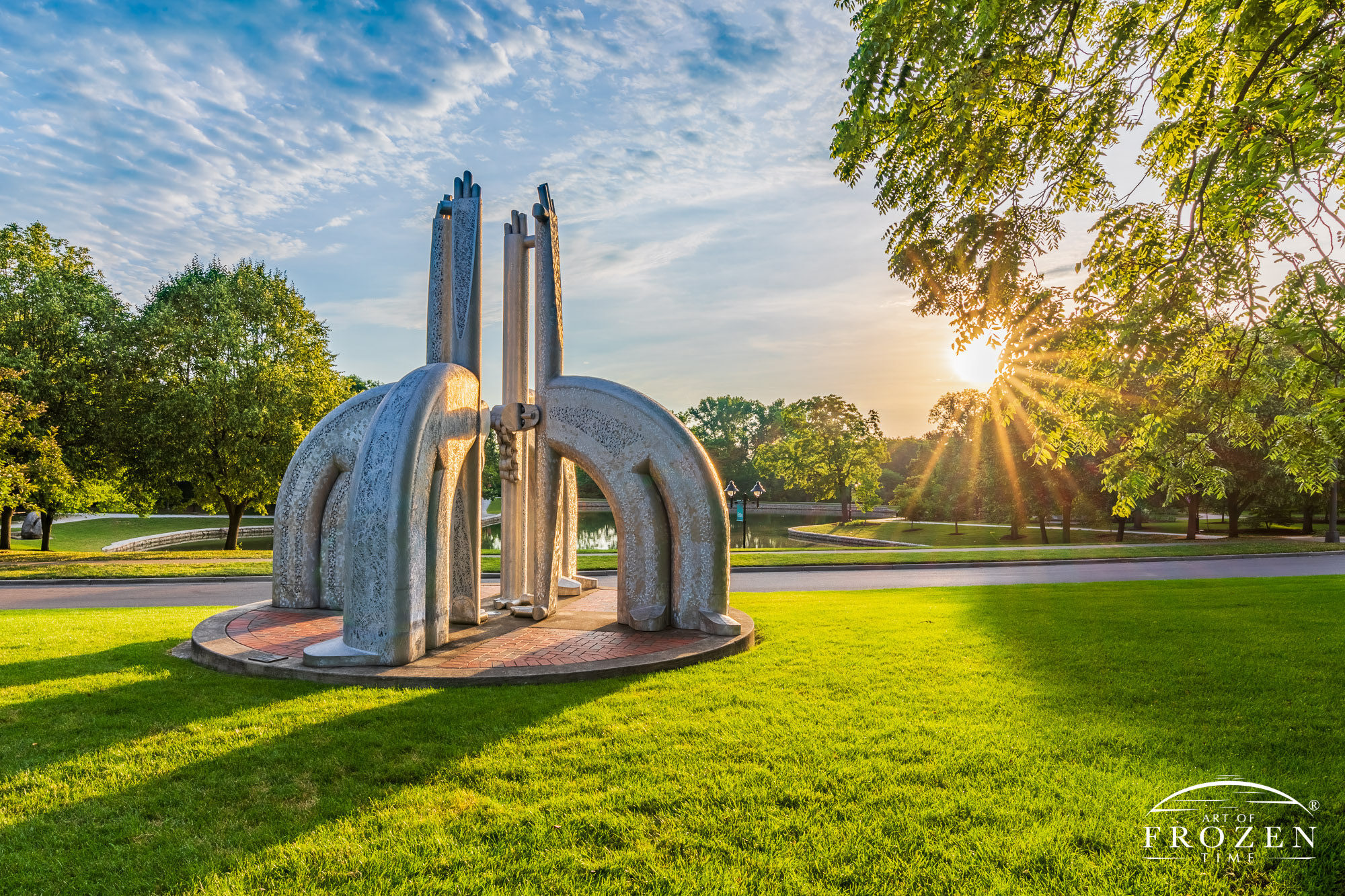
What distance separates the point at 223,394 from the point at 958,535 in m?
35.4

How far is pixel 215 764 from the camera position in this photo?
4742 mm

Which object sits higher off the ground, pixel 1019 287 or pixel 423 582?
pixel 1019 287

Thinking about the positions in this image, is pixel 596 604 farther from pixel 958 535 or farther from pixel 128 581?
pixel 958 535

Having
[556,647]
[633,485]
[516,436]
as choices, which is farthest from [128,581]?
[633,485]

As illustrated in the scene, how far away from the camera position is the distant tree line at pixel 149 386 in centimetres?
2180

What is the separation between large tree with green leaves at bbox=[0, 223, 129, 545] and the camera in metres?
21.2

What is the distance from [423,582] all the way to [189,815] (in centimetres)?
351

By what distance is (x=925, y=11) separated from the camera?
5195 millimetres

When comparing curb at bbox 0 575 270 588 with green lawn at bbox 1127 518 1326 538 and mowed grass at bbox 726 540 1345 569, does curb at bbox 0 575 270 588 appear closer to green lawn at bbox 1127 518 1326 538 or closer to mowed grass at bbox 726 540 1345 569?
mowed grass at bbox 726 540 1345 569

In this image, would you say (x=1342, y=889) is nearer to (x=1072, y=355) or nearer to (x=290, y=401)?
(x=1072, y=355)

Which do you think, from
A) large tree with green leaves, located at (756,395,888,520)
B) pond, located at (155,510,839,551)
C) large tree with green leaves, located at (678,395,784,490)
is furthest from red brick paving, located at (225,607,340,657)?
large tree with green leaves, located at (678,395,784,490)

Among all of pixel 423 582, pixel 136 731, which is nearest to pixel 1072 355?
pixel 423 582

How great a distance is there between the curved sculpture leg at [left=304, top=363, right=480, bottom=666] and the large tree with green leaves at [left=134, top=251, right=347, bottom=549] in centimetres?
1731

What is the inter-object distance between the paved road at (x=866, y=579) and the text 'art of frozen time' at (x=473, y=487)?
15.6 feet
